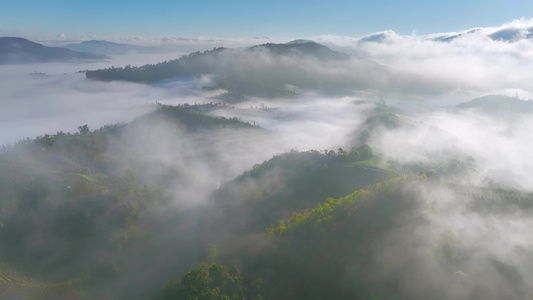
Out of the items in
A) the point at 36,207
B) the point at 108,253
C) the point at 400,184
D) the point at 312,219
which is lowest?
the point at 108,253

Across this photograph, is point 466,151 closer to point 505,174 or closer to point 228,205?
Answer: point 505,174

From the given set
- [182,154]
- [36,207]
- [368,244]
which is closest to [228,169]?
[182,154]

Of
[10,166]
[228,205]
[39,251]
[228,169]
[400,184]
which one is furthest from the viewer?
[228,169]

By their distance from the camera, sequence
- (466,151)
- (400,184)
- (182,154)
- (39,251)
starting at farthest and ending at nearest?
(182,154)
(466,151)
(39,251)
(400,184)

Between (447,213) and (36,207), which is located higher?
(447,213)

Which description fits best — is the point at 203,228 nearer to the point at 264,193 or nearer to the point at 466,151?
the point at 264,193

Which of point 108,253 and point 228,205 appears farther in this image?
point 228,205

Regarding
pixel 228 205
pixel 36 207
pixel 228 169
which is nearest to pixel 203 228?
Result: pixel 228 205
